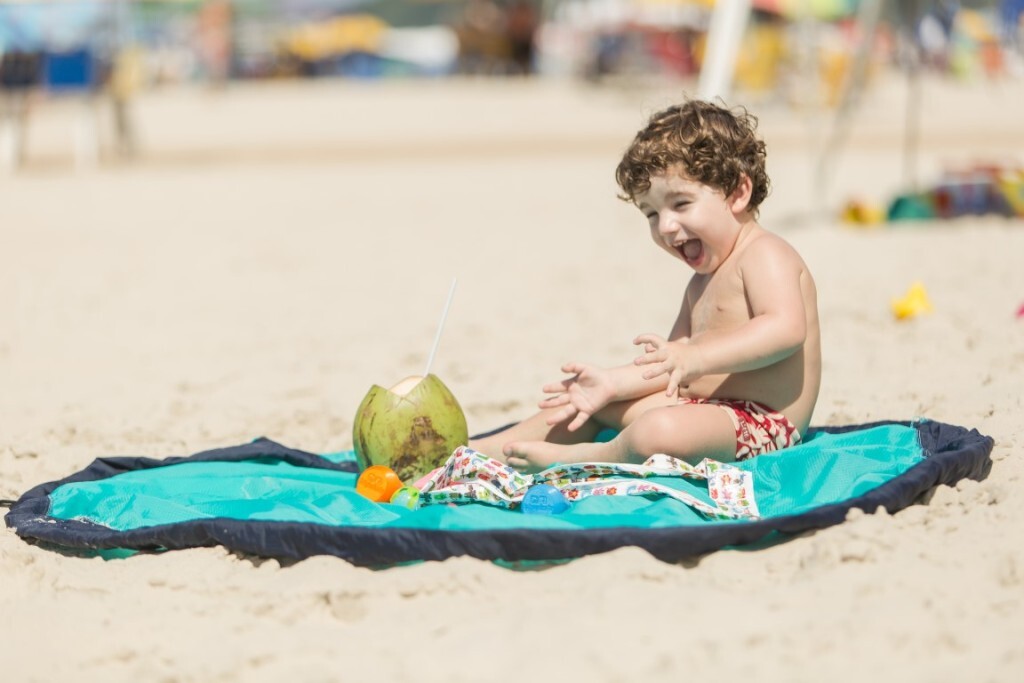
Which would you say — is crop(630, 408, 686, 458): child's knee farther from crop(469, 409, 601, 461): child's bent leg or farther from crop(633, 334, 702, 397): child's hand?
crop(469, 409, 601, 461): child's bent leg

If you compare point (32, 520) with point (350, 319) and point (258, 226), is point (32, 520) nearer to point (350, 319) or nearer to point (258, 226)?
point (350, 319)

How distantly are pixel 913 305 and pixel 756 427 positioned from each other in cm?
239

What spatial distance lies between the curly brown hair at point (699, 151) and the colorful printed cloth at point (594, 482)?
80 centimetres

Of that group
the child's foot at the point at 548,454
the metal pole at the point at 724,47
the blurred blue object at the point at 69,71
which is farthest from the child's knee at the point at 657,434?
the blurred blue object at the point at 69,71

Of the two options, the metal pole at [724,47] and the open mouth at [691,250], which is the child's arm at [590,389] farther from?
the metal pole at [724,47]

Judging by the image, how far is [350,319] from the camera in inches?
260

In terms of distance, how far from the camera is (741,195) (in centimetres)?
373

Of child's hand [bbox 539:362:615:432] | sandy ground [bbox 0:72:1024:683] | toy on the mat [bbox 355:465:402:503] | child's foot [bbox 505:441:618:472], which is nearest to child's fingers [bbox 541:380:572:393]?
child's hand [bbox 539:362:615:432]

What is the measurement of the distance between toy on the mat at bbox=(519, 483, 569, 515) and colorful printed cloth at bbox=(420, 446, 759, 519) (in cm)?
5

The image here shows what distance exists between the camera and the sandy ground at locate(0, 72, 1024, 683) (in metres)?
2.54

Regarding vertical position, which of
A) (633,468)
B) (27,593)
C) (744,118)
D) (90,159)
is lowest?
(90,159)

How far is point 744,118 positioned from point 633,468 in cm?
113

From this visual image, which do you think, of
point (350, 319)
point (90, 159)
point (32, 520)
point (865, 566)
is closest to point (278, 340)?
point (350, 319)

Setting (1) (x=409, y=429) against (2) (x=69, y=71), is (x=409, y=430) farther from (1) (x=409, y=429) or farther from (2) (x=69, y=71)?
(2) (x=69, y=71)
